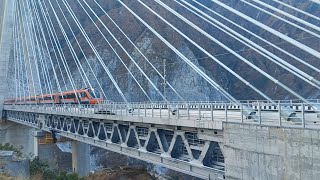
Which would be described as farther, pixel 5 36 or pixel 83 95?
pixel 5 36

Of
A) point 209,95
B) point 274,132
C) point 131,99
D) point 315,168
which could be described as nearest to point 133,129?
point 274,132

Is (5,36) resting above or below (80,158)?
above

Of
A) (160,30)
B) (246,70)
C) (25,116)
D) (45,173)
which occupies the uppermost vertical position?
(160,30)

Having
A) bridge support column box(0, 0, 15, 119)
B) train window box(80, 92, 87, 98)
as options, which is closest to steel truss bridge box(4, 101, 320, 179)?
train window box(80, 92, 87, 98)

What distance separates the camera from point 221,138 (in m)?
8.77

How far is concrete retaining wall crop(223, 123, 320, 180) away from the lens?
6.53 metres

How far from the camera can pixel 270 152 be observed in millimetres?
7301

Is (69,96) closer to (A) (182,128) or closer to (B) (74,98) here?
(B) (74,98)

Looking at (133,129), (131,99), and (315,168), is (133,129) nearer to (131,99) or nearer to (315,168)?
(315,168)

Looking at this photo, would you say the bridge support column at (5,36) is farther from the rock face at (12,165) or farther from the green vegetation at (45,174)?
the rock face at (12,165)

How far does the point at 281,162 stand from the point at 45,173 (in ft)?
55.8

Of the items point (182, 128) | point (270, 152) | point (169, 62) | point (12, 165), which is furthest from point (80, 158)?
point (169, 62)

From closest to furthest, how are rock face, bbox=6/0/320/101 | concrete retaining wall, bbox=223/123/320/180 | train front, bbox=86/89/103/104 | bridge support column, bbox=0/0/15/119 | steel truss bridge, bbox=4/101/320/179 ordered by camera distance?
concrete retaining wall, bbox=223/123/320/180, steel truss bridge, bbox=4/101/320/179, train front, bbox=86/89/103/104, bridge support column, bbox=0/0/15/119, rock face, bbox=6/0/320/101

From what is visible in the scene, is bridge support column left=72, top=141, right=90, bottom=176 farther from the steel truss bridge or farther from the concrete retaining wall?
the concrete retaining wall
